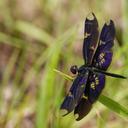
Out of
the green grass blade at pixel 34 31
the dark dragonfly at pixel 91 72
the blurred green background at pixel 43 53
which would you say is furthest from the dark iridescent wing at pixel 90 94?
the green grass blade at pixel 34 31

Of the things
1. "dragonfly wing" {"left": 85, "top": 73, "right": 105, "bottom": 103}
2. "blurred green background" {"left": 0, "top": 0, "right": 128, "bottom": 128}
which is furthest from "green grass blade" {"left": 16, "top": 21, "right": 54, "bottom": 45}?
"dragonfly wing" {"left": 85, "top": 73, "right": 105, "bottom": 103}

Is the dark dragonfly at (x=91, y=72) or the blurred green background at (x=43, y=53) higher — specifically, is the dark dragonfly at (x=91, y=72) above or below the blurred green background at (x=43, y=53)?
above

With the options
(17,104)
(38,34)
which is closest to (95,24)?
(17,104)

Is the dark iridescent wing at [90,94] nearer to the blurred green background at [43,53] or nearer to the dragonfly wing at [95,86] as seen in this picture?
the dragonfly wing at [95,86]

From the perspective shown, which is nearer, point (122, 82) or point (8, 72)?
point (122, 82)

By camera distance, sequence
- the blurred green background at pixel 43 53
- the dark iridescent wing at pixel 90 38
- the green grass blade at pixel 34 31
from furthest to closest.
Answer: the green grass blade at pixel 34 31, the blurred green background at pixel 43 53, the dark iridescent wing at pixel 90 38

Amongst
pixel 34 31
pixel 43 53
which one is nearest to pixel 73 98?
pixel 43 53

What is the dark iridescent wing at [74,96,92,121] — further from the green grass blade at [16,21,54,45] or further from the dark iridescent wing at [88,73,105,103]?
the green grass blade at [16,21,54,45]

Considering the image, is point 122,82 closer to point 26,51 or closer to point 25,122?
point 25,122
